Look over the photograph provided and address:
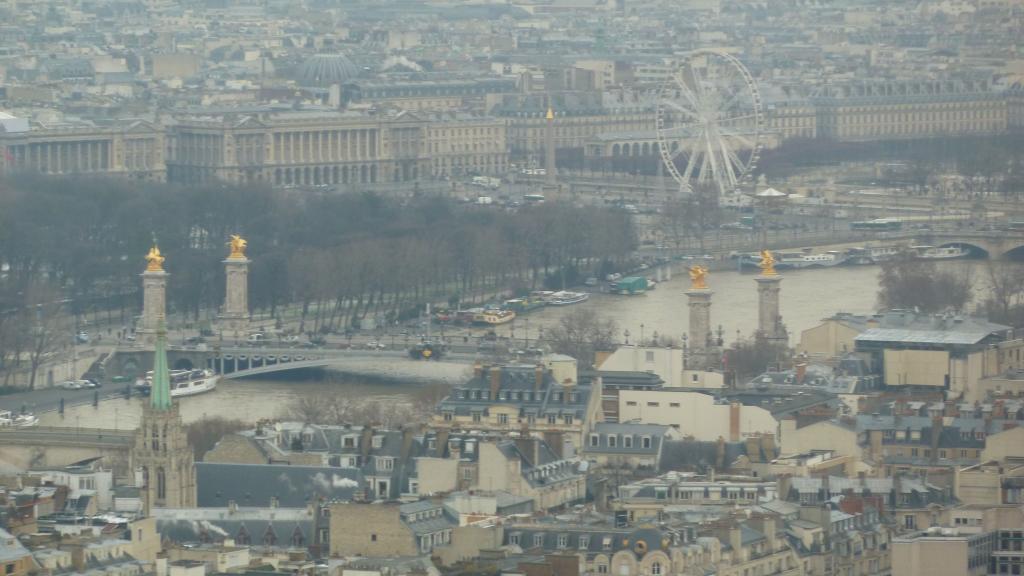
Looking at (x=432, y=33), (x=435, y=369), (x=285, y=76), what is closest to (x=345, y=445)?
(x=435, y=369)

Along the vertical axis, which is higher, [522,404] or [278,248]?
[278,248]

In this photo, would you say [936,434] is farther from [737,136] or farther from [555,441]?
[737,136]

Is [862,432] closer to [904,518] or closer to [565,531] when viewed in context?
[904,518]

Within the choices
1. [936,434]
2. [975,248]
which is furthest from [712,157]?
[936,434]

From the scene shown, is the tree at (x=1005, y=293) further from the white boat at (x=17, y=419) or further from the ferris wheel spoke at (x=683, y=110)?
the ferris wheel spoke at (x=683, y=110)

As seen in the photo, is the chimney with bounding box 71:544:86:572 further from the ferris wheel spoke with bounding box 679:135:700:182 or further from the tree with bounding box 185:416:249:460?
the ferris wheel spoke with bounding box 679:135:700:182

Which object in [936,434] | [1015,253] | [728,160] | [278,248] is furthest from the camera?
[728,160]
